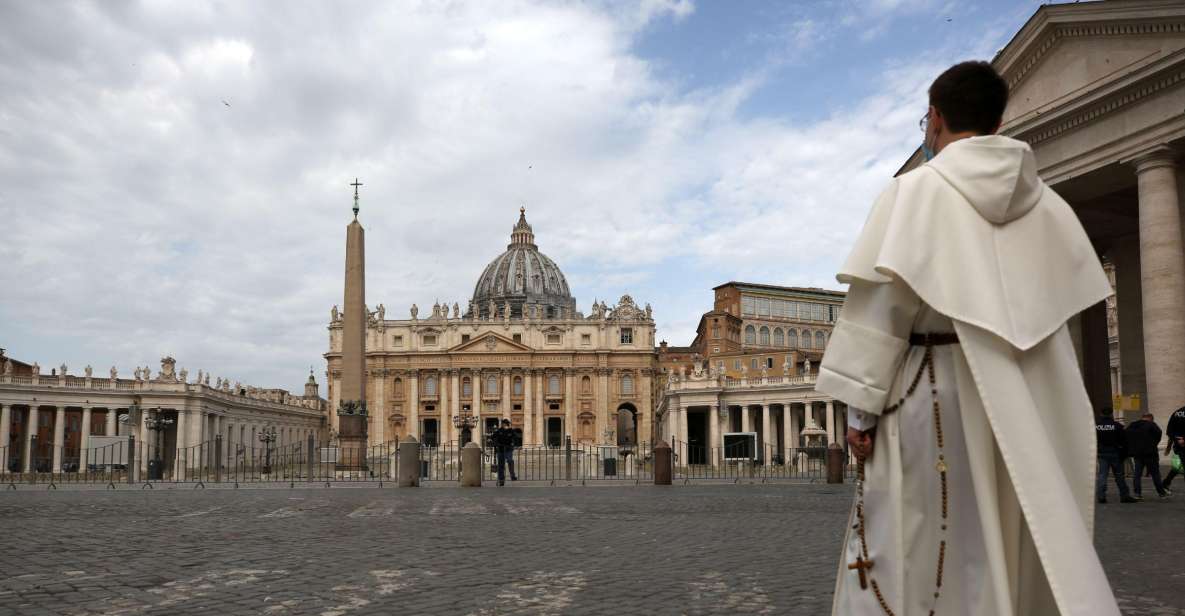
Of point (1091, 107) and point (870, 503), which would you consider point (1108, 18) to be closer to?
point (1091, 107)

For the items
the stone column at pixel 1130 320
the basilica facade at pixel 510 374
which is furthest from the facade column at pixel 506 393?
the stone column at pixel 1130 320

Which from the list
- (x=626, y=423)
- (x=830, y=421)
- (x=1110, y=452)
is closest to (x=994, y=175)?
(x=1110, y=452)

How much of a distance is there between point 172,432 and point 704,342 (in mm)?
45186

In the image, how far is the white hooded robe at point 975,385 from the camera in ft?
8.54

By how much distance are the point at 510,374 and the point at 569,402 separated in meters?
6.37

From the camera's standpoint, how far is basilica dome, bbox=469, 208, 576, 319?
377 feet

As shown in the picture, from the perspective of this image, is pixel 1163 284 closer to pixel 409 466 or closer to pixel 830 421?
pixel 409 466

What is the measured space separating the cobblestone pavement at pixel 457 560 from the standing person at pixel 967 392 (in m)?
2.41

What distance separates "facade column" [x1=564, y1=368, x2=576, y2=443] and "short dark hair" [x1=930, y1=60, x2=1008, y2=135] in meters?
89.2

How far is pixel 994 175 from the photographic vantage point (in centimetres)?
280

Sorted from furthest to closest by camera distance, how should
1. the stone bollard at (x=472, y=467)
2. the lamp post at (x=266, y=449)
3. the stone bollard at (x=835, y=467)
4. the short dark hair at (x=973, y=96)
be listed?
the lamp post at (x=266, y=449), the stone bollard at (x=835, y=467), the stone bollard at (x=472, y=467), the short dark hair at (x=973, y=96)

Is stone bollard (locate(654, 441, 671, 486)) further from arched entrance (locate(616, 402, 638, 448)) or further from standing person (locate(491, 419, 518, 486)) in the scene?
arched entrance (locate(616, 402, 638, 448))

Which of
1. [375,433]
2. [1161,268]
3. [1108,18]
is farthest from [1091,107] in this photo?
[375,433]

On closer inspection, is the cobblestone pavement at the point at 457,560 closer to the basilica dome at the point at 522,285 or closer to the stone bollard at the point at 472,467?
the stone bollard at the point at 472,467
